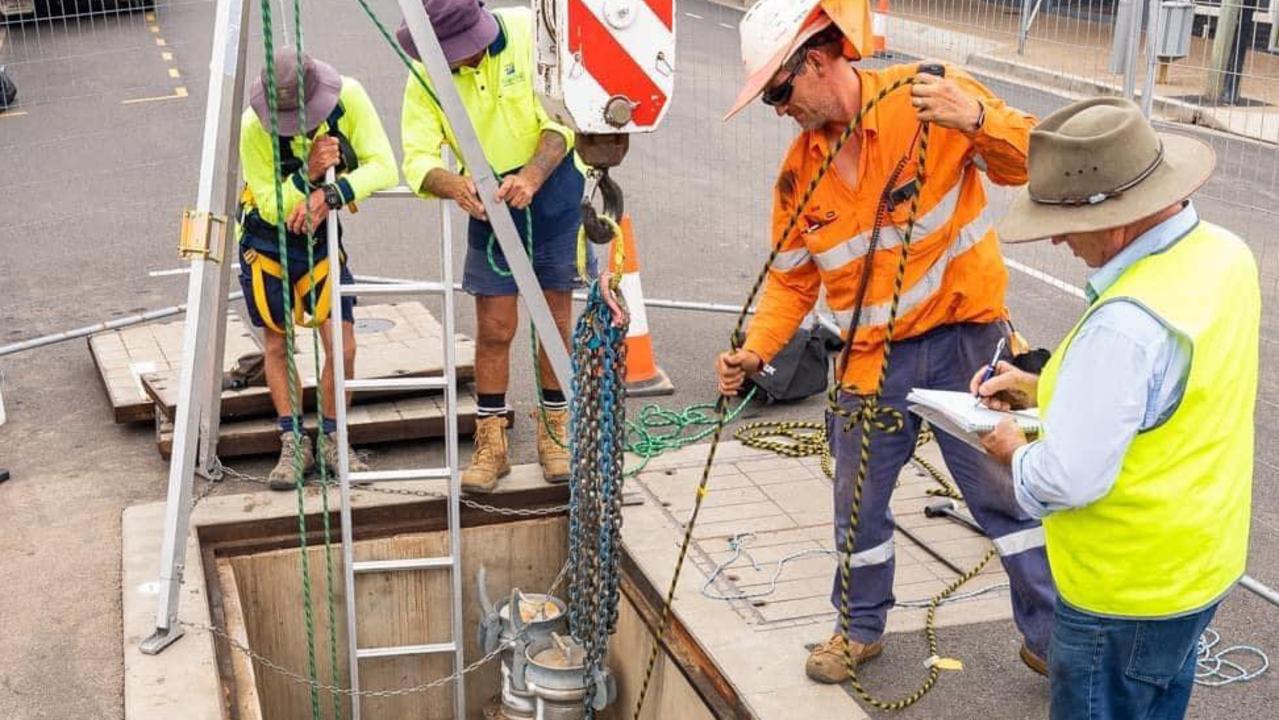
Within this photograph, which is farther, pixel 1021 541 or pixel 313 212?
pixel 313 212

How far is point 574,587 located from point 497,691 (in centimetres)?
168

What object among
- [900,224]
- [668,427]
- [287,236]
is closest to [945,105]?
[900,224]

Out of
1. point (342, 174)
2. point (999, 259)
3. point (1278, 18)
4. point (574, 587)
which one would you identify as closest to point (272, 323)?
point (342, 174)

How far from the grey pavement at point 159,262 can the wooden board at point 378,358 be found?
35 centimetres

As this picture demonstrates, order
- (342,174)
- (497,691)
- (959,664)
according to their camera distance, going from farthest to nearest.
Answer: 1. (497,691)
2. (342,174)
3. (959,664)

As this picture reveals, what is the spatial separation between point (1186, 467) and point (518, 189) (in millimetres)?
3124

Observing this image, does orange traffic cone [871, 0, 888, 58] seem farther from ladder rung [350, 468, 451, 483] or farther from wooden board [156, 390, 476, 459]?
ladder rung [350, 468, 451, 483]

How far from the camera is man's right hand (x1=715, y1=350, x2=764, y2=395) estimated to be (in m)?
4.55

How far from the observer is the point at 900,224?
14.3ft

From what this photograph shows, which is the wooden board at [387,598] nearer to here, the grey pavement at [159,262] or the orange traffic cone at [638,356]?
the grey pavement at [159,262]

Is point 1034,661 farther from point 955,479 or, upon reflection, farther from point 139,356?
point 139,356

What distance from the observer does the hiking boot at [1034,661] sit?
4771 millimetres

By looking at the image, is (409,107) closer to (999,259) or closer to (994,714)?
(999,259)

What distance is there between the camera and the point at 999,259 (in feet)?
14.9
